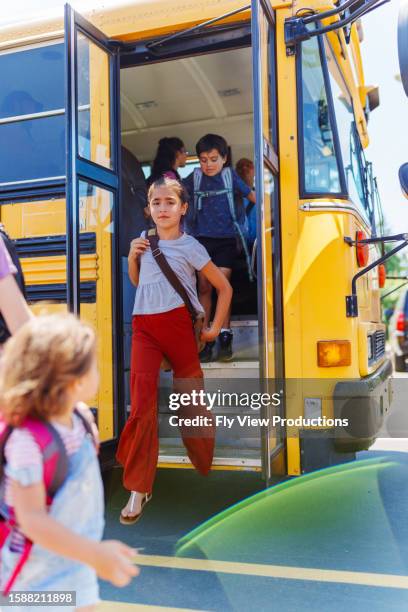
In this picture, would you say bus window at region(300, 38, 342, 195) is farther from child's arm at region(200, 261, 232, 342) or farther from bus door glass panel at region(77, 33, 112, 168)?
bus door glass panel at region(77, 33, 112, 168)

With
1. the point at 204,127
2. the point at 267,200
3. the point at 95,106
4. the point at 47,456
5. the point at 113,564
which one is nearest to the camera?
the point at 113,564

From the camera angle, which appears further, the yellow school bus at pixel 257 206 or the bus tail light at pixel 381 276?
the bus tail light at pixel 381 276

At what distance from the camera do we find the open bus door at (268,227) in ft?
9.18

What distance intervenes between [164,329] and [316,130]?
1.32 m

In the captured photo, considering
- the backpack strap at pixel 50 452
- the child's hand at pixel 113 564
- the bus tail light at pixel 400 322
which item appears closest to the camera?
the child's hand at pixel 113 564

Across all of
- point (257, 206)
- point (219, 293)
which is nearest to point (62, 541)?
point (257, 206)

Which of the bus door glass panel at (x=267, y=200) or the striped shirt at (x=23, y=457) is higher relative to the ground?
the bus door glass panel at (x=267, y=200)

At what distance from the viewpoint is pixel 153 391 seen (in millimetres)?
3125

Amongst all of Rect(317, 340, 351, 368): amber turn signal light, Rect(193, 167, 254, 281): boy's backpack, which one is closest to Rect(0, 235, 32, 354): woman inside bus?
Rect(317, 340, 351, 368): amber turn signal light

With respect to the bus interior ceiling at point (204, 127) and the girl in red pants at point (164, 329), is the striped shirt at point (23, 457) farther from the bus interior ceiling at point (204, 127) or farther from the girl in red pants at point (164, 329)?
the bus interior ceiling at point (204, 127)

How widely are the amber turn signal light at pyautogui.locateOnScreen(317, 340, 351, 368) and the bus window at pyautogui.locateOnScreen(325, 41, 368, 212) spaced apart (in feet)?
2.85

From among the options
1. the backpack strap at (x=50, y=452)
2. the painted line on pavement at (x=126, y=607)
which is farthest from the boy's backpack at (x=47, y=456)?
the painted line on pavement at (x=126, y=607)

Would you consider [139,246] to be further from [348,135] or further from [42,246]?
[348,135]

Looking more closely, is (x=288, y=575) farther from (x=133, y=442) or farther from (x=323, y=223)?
(x=323, y=223)
